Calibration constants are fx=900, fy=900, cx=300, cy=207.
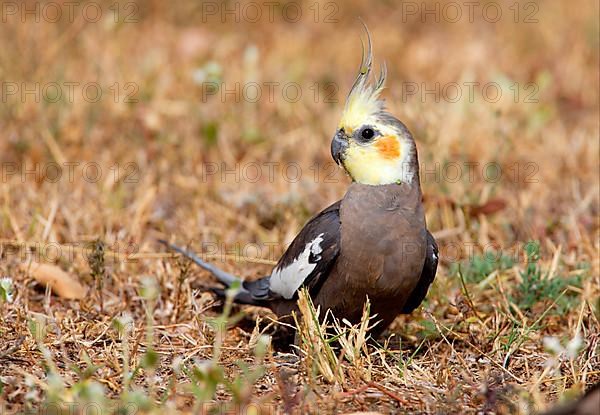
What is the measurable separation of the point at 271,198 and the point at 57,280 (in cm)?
144

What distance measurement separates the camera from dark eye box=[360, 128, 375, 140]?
11.8 feet

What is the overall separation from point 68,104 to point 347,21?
10.3 feet

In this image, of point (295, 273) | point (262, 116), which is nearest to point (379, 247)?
point (295, 273)

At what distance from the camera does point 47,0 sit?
725cm

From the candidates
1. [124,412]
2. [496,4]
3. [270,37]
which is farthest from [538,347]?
[496,4]

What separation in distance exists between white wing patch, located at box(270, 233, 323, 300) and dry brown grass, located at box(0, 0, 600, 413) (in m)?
0.29

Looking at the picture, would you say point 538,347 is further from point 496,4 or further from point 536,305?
point 496,4

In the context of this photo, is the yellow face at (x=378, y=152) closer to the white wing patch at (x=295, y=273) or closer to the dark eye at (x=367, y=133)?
the dark eye at (x=367, y=133)

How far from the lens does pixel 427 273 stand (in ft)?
11.8

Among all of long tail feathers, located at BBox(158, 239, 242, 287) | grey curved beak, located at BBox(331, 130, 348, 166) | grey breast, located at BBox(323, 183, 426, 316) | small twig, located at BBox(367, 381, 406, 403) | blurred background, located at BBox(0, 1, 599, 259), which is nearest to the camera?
small twig, located at BBox(367, 381, 406, 403)

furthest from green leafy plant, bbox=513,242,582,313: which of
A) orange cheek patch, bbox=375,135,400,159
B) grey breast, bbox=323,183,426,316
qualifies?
orange cheek patch, bbox=375,135,400,159

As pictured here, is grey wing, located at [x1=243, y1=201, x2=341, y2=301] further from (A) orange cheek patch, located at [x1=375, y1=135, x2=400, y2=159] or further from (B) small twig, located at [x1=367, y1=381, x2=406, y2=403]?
(B) small twig, located at [x1=367, y1=381, x2=406, y2=403]

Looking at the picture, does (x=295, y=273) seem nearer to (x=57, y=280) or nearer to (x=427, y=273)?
(x=427, y=273)

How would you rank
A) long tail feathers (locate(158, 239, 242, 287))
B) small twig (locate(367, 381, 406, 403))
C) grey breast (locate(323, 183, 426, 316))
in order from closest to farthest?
small twig (locate(367, 381, 406, 403)) < grey breast (locate(323, 183, 426, 316)) < long tail feathers (locate(158, 239, 242, 287))
